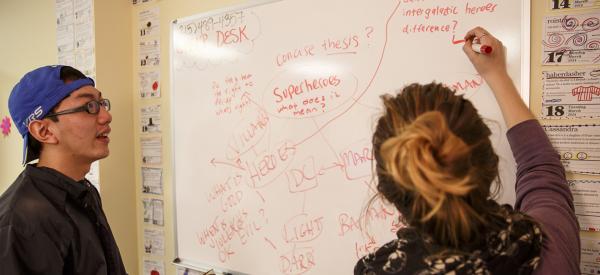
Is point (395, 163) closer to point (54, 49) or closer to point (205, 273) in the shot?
point (205, 273)

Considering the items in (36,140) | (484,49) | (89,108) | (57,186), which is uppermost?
(484,49)

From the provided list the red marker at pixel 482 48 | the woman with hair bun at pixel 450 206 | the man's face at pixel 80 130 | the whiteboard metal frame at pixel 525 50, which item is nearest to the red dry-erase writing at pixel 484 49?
the red marker at pixel 482 48

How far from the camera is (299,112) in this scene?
1129 mm

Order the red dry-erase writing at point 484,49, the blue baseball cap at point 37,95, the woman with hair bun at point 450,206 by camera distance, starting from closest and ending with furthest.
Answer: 1. the woman with hair bun at point 450,206
2. the red dry-erase writing at point 484,49
3. the blue baseball cap at point 37,95

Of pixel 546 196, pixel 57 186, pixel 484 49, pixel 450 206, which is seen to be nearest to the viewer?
pixel 450 206

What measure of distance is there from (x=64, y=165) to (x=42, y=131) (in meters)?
0.12

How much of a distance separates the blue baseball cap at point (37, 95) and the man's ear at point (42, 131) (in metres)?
0.01

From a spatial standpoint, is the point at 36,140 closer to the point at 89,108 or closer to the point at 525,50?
the point at 89,108

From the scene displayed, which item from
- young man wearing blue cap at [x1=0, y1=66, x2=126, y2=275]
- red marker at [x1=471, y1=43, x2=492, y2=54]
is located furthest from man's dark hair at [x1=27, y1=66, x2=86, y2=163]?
red marker at [x1=471, y1=43, x2=492, y2=54]

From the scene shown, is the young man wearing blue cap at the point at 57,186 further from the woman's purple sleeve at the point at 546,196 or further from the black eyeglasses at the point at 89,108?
the woman's purple sleeve at the point at 546,196

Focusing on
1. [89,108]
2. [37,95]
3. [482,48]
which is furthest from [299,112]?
[37,95]

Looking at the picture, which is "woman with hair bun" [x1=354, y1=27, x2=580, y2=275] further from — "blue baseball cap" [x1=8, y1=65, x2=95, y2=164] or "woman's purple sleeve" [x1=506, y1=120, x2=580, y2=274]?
"blue baseball cap" [x1=8, y1=65, x2=95, y2=164]

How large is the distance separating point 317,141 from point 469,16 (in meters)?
0.57

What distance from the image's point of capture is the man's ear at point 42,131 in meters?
1.02
